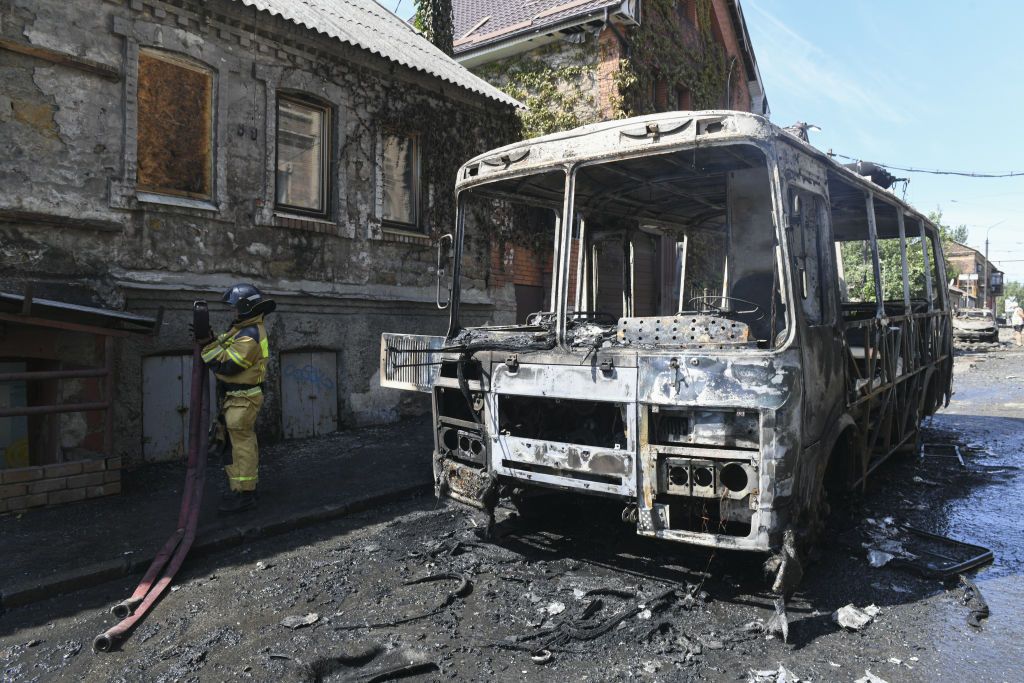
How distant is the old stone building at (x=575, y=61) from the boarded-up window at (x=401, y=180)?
5.71 feet

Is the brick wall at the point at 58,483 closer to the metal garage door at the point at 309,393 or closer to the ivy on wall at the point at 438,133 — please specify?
the metal garage door at the point at 309,393

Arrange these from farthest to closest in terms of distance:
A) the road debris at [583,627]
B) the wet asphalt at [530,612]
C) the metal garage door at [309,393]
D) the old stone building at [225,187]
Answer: the metal garage door at [309,393], the old stone building at [225,187], the road debris at [583,627], the wet asphalt at [530,612]

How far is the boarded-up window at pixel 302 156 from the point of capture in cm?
866

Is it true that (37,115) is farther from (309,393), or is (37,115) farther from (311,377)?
(309,393)

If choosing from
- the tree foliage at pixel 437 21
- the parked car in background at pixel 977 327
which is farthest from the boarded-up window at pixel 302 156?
the parked car in background at pixel 977 327

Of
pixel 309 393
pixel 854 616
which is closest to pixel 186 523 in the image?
pixel 309 393

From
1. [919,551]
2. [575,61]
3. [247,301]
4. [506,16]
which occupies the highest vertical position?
[506,16]

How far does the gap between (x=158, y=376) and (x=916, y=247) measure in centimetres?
854

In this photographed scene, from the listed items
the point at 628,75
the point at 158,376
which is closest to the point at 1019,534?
the point at 158,376

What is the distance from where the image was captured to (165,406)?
7.46 m

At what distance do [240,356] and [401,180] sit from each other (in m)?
5.44

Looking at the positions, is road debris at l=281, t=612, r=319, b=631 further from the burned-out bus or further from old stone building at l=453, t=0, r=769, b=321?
old stone building at l=453, t=0, r=769, b=321

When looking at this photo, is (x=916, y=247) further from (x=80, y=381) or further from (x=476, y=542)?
(x=80, y=381)

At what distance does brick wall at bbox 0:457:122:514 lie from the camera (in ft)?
17.7
